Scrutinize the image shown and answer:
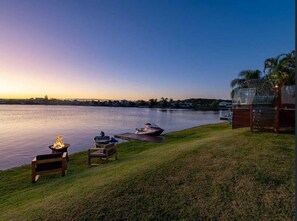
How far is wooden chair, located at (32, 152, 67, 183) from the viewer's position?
958 centimetres

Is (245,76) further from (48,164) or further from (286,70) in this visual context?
(48,164)

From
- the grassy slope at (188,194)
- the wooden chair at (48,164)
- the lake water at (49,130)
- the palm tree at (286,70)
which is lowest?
the lake water at (49,130)

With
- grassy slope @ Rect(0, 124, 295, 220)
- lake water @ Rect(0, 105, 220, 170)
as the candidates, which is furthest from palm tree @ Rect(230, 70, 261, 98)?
grassy slope @ Rect(0, 124, 295, 220)

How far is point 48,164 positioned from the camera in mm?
9859

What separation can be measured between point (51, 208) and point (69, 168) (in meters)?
7.29

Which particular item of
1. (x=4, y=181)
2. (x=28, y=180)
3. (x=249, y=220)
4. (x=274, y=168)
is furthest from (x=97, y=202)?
(x=4, y=181)

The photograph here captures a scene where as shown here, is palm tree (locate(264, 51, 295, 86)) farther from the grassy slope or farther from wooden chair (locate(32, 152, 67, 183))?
wooden chair (locate(32, 152, 67, 183))

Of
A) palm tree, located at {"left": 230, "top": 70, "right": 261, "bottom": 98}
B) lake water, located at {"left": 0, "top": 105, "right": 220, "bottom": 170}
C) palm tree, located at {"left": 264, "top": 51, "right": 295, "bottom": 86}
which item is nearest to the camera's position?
palm tree, located at {"left": 264, "top": 51, "right": 295, "bottom": 86}

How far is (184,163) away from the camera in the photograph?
736 centimetres

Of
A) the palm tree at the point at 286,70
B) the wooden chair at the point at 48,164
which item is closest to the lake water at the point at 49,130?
the wooden chair at the point at 48,164

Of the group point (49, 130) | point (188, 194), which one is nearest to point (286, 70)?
point (188, 194)

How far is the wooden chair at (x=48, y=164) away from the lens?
958 centimetres

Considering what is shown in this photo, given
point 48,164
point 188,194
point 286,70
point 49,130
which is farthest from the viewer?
point 49,130

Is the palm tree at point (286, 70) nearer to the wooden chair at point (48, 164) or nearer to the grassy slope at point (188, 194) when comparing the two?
the grassy slope at point (188, 194)
